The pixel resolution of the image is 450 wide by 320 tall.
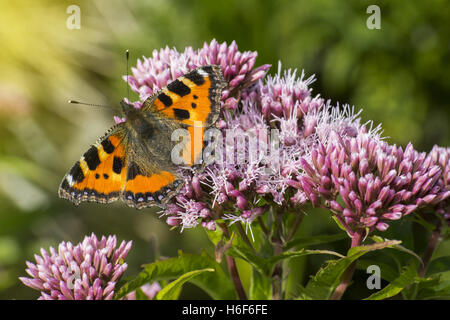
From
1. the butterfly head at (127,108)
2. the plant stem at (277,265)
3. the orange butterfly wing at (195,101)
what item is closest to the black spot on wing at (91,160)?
the butterfly head at (127,108)

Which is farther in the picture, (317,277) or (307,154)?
(307,154)

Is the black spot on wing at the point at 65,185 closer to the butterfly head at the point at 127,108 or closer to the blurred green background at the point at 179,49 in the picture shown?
the butterfly head at the point at 127,108

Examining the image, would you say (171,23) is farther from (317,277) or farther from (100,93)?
(317,277)

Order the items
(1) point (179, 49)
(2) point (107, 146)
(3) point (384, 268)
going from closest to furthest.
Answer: (3) point (384, 268)
(2) point (107, 146)
(1) point (179, 49)

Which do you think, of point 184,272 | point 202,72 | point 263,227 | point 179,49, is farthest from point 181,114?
point 179,49

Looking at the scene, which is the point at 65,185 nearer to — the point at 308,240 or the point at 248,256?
the point at 248,256

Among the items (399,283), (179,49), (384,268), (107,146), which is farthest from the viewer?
(179,49)
